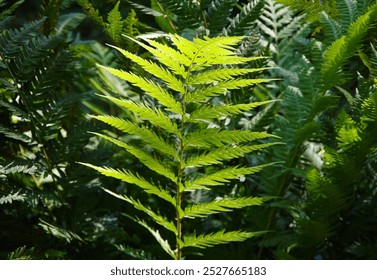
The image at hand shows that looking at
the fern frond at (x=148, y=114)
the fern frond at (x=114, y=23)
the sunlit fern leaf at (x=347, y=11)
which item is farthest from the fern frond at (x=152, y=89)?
the sunlit fern leaf at (x=347, y=11)

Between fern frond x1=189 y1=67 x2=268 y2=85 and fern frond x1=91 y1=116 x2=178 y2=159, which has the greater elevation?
fern frond x1=189 y1=67 x2=268 y2=85

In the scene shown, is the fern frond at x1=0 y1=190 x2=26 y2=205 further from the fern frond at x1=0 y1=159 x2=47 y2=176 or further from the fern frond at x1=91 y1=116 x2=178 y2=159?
the fern frond at x1=91 y1=116 x2=178 y2=159

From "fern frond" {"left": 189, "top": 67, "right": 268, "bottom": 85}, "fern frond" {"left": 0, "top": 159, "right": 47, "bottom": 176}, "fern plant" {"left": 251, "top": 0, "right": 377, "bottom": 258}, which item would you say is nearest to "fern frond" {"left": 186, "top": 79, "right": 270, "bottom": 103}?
"fern frond" {"left": 189, "top": 67, "right": 268, "bottom": 85}

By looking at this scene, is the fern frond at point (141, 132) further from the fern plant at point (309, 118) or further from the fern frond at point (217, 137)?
the fern plant at point (309, 118)

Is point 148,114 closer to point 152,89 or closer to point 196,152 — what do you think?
point 152,89

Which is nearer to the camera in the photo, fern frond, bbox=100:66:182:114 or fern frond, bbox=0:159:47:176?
fern frond, bbox=100:66:182:114

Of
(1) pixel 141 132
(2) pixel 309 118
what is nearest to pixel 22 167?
(1) pixel 141 132

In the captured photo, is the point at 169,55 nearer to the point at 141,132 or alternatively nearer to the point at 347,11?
the point at 141,132

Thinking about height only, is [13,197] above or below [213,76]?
below

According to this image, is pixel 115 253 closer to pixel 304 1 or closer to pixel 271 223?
pixel 271 223

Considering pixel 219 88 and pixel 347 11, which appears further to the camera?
pixel 347 11

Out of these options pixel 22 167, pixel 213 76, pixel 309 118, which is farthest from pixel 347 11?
pixel 22 167

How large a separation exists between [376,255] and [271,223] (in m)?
0.16

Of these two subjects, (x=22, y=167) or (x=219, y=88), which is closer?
(x=219, y=88)
